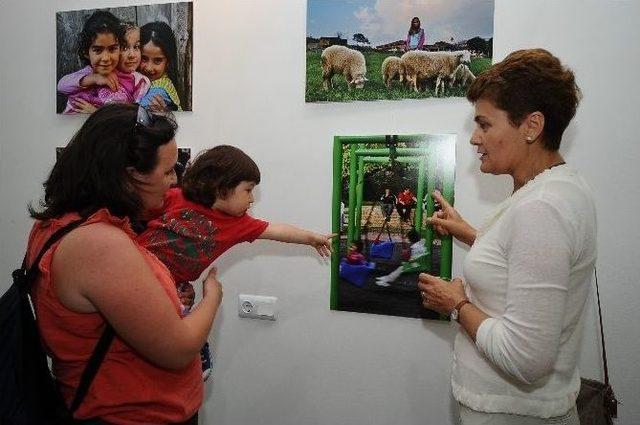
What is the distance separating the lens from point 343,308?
5.02 ft

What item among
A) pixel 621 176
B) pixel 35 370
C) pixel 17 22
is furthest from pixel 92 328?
pixel 17 22

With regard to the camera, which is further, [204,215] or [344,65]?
[344,65]

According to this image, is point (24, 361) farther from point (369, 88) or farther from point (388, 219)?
point (369, 88)

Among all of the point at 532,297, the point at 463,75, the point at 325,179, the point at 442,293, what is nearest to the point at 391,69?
the point at 463,75

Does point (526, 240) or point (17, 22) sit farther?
point (17, 22)

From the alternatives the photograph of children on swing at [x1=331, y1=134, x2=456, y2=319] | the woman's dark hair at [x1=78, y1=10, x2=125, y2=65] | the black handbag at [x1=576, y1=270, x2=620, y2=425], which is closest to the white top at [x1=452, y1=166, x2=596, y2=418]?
the black handbag at [x1=576, y1=270, x2=620, y2=425]

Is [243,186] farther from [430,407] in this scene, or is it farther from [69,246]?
[430,407]

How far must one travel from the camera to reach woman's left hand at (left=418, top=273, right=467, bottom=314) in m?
1.04

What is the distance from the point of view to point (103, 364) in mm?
855

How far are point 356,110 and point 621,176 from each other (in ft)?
2.63

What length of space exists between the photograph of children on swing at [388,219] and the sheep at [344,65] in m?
0.19

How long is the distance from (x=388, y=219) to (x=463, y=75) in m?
0.50

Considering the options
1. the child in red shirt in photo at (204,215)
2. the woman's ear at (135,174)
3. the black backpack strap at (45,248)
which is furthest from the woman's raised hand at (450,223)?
the black backpack strap at (45,248)

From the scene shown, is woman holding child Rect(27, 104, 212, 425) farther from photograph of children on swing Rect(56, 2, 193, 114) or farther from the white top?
photograph of children on swing Rect(56, 2, 193, 114)
